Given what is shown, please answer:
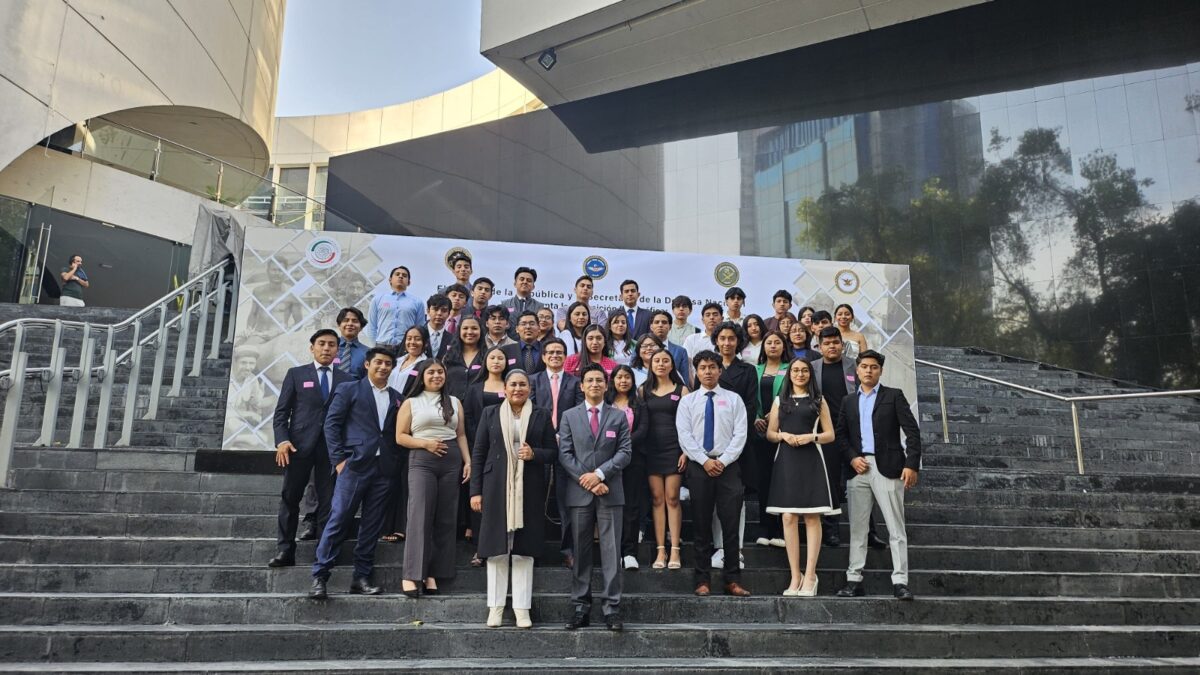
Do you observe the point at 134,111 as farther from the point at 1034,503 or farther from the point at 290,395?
the point at 1034,503

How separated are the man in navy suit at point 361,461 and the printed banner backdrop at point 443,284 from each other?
2.90 meters

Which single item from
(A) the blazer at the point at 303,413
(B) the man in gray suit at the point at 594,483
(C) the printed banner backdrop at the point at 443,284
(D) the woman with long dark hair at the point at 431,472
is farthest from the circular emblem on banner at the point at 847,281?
(A) the blazer at the point at 303,413

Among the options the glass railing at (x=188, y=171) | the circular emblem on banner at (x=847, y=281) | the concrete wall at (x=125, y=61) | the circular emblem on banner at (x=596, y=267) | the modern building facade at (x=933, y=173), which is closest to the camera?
the circular emblem on banner at (x=596, y=267)

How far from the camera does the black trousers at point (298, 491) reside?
5.16 metres

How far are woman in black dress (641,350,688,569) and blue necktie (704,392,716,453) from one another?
0.56 ft

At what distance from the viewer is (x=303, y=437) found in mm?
5344

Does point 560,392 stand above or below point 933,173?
below

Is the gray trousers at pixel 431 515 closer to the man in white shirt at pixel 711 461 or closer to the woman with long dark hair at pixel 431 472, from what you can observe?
the woman with long dark hair at pixel 431 472

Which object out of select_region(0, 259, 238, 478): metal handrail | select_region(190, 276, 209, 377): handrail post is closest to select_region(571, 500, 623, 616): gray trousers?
select_region(0, 259, 238, 478): metal handrail

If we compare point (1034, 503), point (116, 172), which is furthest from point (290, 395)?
point (116, 172)

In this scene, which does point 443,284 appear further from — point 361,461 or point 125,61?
point 125,61

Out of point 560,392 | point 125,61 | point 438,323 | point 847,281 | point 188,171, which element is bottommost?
point 560,392

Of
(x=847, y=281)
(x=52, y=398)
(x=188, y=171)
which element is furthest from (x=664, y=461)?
(x=188, y=171)

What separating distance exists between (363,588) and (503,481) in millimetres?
1061
